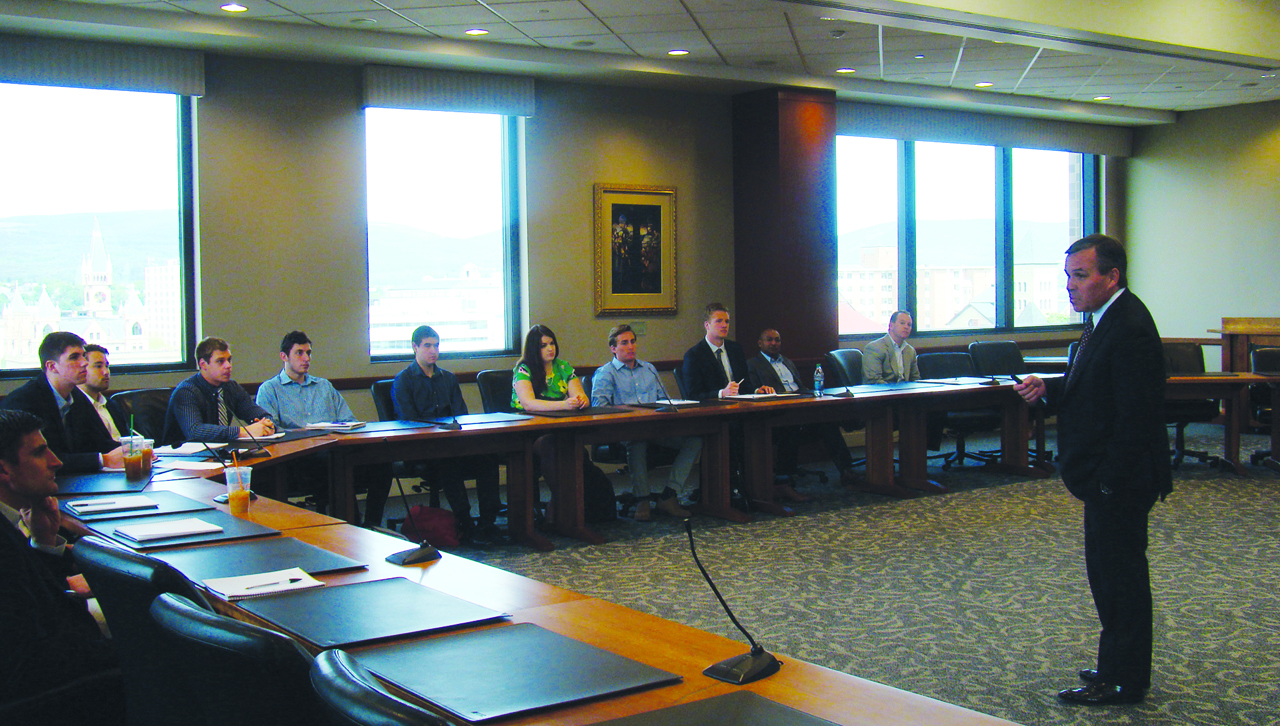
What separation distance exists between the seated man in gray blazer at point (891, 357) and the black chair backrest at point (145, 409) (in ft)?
16.7

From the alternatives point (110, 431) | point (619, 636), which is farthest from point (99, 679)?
point (110, 431)

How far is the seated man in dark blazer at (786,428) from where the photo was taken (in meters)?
7.25

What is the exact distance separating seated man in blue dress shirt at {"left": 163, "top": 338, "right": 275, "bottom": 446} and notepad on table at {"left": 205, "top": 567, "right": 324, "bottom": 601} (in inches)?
109

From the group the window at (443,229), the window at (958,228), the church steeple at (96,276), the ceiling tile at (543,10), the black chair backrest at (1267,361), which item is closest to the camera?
the ceiling tile at (543,10)

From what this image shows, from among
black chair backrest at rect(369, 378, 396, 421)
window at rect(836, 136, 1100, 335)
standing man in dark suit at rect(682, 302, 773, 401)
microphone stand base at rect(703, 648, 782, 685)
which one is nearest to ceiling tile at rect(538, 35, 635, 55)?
standing man in dark suit at rect(682, 302, 773, 401)

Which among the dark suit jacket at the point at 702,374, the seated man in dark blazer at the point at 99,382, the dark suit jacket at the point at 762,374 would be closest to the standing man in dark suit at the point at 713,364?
Result: the dark suit jacket at the point at 702,374

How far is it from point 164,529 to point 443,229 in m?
5.27

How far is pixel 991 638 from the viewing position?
12.7 feet

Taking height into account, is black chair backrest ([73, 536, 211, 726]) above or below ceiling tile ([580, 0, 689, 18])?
below

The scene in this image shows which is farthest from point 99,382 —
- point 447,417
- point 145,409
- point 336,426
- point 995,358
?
point 995,358

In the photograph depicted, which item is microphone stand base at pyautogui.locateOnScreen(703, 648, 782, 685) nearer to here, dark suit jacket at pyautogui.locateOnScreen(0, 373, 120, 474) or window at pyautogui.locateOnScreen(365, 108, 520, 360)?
dark suit jacket at pyautogui.locateOnScreen(0, 373, 120, 474)

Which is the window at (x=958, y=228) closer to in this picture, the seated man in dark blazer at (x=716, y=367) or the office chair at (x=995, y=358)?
the office chair at (x=995, y=358)

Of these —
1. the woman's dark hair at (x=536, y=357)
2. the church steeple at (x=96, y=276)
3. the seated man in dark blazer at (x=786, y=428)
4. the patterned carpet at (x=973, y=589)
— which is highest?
the church steeple at (x=96, y=276)

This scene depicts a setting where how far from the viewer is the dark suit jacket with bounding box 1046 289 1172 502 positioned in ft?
10.1
